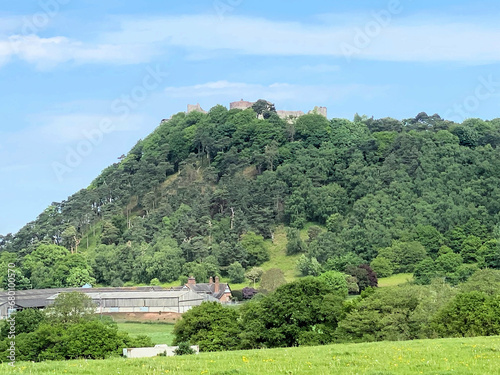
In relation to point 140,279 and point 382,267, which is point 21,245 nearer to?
point 140,279

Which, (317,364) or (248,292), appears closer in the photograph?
(317,364)

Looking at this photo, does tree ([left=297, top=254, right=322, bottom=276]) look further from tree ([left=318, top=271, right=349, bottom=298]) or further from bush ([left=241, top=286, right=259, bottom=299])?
bush ([left=241, top=286, right=259, bottom=299])

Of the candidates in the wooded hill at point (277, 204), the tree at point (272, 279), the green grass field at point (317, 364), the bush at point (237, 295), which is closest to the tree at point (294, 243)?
the wooded hill at point (277, 204)

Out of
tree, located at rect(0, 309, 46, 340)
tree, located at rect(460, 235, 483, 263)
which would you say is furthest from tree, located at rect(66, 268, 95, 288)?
tree, located at rect(460, 235, 483, 263)

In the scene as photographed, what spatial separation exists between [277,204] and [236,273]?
2369 cm

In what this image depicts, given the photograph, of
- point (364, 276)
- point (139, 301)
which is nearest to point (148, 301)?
point (139, 301)

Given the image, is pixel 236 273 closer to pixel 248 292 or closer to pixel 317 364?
pixel 248 292

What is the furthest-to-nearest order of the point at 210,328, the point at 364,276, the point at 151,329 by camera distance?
the point at 364,276, the point at 151,329, the point at 210,328

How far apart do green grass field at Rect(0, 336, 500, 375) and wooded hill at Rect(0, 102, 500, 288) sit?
236 ft

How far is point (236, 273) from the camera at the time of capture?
384 ft

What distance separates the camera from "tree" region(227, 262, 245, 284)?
117000 mm

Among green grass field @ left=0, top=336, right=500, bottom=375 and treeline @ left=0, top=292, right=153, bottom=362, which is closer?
green grass field @ left=0, top=336, right=500, bottom=375

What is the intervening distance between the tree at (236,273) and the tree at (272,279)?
25.1ft

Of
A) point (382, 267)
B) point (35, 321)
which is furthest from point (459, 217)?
point (35, 321)
